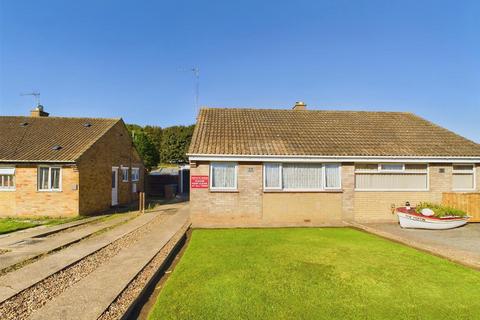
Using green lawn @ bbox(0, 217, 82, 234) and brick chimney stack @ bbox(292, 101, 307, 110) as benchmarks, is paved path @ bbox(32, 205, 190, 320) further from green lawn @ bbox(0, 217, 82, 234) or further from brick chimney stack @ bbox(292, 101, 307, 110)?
brick chimney stack @ bbox(292, 101, 307, 110)

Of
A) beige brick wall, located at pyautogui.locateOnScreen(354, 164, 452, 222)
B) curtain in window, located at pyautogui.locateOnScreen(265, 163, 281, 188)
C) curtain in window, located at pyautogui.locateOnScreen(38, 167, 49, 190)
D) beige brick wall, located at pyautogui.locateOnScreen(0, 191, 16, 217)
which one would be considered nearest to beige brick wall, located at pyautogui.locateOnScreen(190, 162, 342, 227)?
curtain in window, located at pyautogui.locateOnScreen(265, 163, 281, 188)

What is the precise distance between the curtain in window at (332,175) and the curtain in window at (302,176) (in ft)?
1.10

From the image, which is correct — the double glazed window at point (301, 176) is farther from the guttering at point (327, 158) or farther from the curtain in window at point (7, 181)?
the curtain in window at point (7, 181)

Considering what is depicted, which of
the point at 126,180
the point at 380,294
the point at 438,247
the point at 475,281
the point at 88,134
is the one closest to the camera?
the point at 380,294

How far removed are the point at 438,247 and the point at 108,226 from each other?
1238 cm

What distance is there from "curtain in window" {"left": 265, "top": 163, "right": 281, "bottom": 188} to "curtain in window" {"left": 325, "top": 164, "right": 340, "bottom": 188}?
227cm

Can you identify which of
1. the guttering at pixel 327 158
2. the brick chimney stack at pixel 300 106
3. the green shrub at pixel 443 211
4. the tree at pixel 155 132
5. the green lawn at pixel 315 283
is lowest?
the green lawn at pixel 315 283

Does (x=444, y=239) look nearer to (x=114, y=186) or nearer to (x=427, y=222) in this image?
(x=427, y=222)

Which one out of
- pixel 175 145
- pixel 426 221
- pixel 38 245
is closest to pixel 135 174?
pixel 38 245


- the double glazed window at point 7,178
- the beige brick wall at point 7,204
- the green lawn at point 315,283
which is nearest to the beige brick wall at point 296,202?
the green lawn at point 315,283

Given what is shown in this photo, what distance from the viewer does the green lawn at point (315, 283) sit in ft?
15.4

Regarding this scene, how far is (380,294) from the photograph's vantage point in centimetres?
536

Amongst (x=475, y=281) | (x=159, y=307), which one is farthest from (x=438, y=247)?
(x=159, y=307)

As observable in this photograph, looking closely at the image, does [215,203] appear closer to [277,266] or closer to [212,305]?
[277,266]
